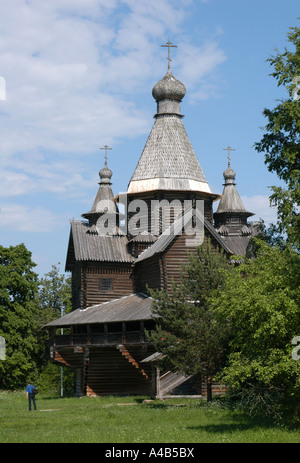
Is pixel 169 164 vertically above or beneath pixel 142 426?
above

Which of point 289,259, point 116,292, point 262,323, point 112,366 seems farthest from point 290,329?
point 116,292

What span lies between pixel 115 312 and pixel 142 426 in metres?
15.3

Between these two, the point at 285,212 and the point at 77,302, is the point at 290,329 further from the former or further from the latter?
the point at 77,302

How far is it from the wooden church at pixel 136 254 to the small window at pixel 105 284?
6cm

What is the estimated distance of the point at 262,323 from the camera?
1817 centimetres

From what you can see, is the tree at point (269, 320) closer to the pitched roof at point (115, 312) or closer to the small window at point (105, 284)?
the pitched roof at point (115, 312)

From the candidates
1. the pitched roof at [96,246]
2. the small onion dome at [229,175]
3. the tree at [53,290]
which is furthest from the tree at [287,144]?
the tree at [53,290]

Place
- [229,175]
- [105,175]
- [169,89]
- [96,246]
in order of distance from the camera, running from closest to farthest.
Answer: [96,246], [169,89], [105,175], [229,175]

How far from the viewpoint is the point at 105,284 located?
1543 inches

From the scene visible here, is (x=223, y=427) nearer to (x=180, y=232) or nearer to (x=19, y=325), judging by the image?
(x=180, y=232)

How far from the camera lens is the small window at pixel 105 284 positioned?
39.2 m

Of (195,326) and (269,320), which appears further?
(195,326)

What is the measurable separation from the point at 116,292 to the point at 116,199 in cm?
643

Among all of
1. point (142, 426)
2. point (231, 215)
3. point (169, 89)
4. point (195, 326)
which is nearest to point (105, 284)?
point (169, 89)
